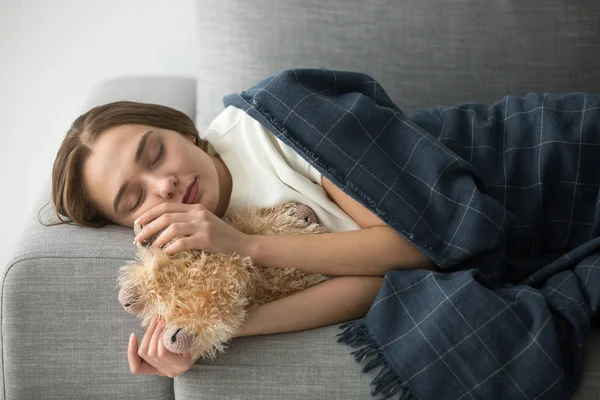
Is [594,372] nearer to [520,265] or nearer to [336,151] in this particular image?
[520,265]

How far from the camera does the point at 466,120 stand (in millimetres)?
1423

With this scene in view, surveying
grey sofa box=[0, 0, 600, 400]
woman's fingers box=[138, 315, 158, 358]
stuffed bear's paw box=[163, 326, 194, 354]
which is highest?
grey sofa box=[0, 0, 600, 400]

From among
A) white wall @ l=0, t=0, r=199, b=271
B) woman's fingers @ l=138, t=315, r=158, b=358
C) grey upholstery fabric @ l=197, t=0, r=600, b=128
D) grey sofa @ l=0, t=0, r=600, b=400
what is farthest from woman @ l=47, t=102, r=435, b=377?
white wall @ l=0, t=0, r=199, b=271

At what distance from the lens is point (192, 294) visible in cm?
105

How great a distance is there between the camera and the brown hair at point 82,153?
126 centimetres

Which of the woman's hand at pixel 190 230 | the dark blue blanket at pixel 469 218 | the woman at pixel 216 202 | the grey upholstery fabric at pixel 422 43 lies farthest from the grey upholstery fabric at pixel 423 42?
the woman's hand at pixel 190 230

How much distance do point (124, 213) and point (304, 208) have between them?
0.31m

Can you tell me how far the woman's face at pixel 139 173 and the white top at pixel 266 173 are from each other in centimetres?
7

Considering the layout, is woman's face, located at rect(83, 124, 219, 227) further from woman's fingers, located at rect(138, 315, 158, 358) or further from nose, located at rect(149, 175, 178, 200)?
woman's fingers, located at rect(138, 315, 158, 358)

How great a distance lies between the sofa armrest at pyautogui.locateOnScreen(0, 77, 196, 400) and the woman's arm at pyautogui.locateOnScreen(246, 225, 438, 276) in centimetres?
22

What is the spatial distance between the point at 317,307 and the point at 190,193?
0.29m

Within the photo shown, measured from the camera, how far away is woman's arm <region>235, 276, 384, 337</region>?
1.13m

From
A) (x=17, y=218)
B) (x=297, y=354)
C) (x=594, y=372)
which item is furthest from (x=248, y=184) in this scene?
(x=17, y=218)

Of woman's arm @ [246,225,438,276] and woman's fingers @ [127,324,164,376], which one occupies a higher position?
woman's arm @ [246,225,438,276]
